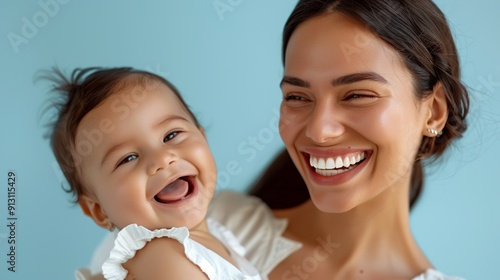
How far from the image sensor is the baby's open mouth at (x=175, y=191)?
139 centimetres

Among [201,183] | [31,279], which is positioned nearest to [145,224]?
[201,183]

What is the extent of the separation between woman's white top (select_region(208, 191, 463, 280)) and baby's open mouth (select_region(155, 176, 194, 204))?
32cm

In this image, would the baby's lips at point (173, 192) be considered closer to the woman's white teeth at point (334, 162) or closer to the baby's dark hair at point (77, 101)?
the baby's dark hair at point (77, 101)

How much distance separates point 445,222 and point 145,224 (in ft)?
3.81

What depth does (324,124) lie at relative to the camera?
1.40m

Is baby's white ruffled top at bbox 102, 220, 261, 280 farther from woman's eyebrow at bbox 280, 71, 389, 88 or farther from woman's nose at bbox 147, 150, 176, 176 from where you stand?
woman's eyebrow at bbox 280, 71, 389, 88

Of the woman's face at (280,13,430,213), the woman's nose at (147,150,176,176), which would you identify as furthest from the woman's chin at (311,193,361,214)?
the woman's nose at (147,150,176,176)

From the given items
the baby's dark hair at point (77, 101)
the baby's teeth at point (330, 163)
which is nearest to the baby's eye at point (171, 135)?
the baby's dark hair at point (77, 101)

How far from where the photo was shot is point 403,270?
163 cm

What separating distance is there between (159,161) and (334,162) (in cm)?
37

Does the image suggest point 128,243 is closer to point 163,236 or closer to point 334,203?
point 163,236

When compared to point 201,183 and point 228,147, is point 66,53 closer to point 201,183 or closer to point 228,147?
point 228,147

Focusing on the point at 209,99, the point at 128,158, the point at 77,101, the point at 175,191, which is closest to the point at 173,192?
the point at 175,191

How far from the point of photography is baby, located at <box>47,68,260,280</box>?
130cm
